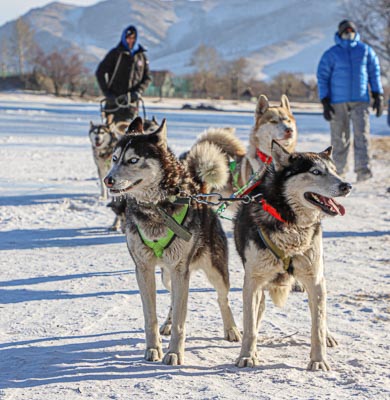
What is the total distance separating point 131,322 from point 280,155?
4.41ft

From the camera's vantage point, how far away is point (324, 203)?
2955 millimetres

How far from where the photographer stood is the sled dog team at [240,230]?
2.98m

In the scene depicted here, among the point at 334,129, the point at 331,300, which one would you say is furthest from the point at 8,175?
the point at 331,300

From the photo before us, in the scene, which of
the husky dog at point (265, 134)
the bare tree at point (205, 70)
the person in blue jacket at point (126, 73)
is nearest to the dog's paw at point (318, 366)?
the husky dog at point (265, 134)

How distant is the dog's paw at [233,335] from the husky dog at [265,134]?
7.50 feet

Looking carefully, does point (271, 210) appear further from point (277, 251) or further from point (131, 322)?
point (131, 322)

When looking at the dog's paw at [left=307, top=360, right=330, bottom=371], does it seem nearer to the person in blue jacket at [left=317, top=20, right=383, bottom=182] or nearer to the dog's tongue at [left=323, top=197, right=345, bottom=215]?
the dog's tongue at [left=323, top=197, right=345, bottom=215]

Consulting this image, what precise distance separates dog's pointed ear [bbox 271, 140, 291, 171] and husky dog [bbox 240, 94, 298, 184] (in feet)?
8.00

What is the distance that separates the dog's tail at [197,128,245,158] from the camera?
5.21m

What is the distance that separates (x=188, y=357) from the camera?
10.4 ft

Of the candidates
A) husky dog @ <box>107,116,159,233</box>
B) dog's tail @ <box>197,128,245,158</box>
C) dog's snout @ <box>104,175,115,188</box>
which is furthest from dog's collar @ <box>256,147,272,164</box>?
dog's snout @ <box>104,175,115,188</box>

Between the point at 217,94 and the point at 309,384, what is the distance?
5261cm

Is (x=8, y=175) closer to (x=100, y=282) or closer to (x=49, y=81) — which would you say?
(x=100, y=282)

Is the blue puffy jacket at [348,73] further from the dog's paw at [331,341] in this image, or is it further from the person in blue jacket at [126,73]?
the dog's paw at [331,341]
